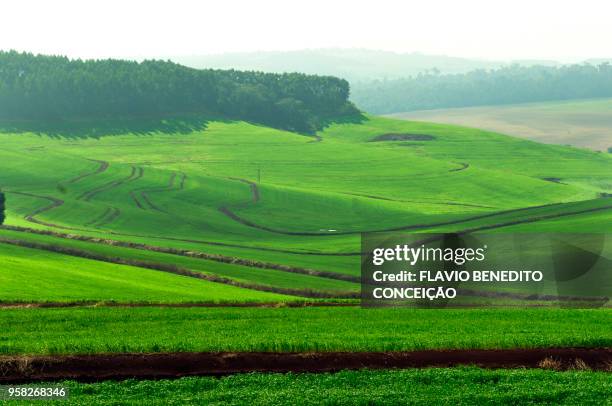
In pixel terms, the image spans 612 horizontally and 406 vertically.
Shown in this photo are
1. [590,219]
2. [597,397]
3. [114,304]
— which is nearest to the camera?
[597,397]

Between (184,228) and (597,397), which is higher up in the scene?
(597,397)

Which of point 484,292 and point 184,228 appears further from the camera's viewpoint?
point 184,228

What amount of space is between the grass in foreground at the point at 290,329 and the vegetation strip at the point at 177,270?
23.2 meters

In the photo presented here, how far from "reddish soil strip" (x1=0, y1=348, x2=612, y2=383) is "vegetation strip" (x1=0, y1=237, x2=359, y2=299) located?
31365 millimetres

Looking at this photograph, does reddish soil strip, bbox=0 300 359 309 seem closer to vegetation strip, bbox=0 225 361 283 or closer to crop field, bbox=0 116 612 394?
crop field, bbox=0 116 612 394

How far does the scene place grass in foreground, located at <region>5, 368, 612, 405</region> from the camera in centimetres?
2517

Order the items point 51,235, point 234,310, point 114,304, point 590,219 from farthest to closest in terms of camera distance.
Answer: point 590,219 < point 51,235 < point 114,304 < point 234,310

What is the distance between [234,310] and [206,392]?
15406 millimetres

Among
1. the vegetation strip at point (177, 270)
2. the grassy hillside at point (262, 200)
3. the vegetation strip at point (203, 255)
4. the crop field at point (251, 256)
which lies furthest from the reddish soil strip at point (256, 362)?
the vegetation strip at point (203, 255)

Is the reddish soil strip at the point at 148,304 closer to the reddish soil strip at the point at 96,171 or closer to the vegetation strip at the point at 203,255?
the vegetation strip at the point at 203,255

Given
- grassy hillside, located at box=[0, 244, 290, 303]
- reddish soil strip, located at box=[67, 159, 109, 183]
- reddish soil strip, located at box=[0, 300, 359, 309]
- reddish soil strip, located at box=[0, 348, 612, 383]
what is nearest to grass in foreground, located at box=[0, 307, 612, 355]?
reddish soil strip, located at box=[0, 348, 612, 383]

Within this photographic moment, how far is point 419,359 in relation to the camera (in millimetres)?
29719

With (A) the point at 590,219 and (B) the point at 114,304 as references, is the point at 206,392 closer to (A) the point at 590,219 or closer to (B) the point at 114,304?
(B) the point at 114,304

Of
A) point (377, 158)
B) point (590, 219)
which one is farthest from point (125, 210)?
point (377, 158)
